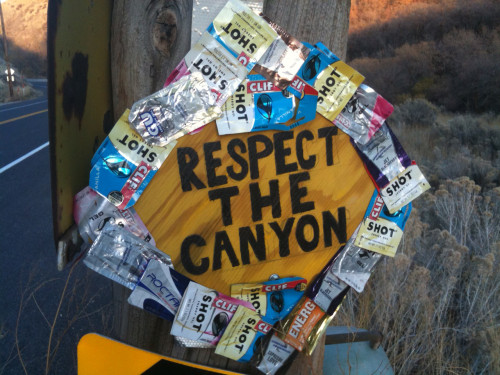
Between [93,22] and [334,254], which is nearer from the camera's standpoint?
[93,22]

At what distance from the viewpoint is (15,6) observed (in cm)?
8125

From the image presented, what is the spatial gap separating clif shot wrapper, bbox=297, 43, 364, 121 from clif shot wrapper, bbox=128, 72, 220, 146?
0.25 metres

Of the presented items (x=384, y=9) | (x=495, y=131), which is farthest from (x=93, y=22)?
(x=384, y=9)

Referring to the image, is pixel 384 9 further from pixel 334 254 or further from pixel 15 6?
pixel 15 6

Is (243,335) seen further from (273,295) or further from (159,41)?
(159,41)

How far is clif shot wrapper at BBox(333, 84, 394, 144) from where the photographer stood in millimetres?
1134

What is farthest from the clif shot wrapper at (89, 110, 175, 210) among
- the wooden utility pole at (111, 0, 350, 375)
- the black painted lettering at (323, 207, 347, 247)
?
the black painted lettering at (323, 207, 347, 247)

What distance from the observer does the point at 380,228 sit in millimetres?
1212

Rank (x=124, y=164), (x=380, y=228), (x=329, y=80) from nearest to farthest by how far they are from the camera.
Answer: (x=124, y=164)
(x=329, y=80)
(x=380, y=228)

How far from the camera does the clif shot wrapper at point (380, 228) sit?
119cm

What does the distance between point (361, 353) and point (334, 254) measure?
841 mm

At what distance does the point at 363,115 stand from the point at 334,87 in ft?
0.36

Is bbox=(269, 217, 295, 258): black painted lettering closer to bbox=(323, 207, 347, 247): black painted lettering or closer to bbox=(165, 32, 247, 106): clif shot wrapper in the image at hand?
bbox=(323, 207, 347, 247): black painted lettering

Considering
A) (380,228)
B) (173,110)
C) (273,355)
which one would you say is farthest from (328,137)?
(273,355)
